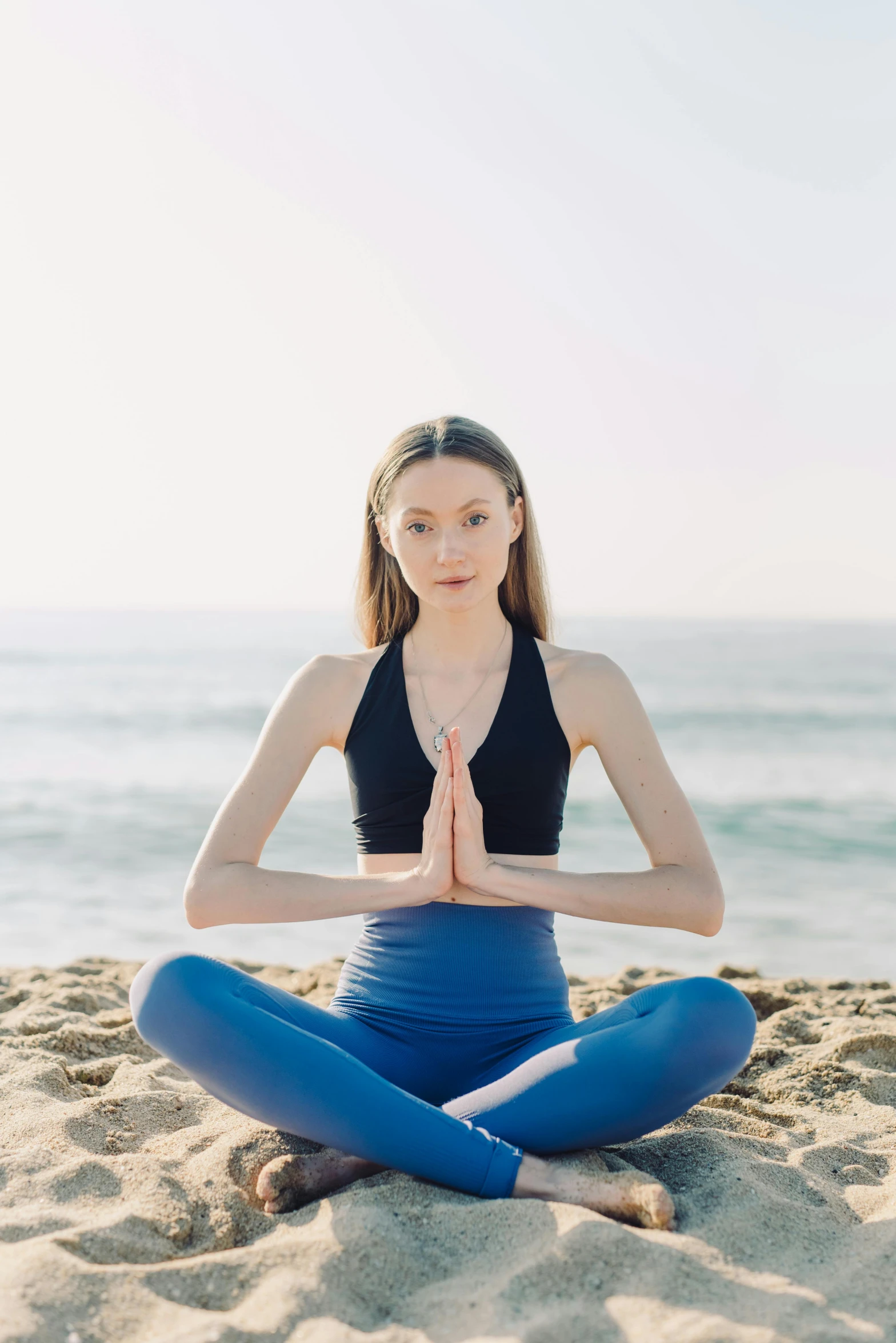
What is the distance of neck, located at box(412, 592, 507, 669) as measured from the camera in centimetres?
314

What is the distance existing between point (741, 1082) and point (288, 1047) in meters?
1.70

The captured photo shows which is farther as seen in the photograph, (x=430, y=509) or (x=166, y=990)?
(x=430, y=509)

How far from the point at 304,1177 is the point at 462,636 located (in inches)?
58.8

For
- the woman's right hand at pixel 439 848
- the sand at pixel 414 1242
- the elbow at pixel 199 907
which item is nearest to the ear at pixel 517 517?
the woman's right hand at pixel 439 848

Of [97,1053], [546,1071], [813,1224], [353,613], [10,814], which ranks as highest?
[353,613]

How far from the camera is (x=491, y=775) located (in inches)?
112

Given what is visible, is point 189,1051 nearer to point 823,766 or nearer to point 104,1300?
point 104,1300

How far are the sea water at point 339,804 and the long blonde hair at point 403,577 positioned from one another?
0.70 feet

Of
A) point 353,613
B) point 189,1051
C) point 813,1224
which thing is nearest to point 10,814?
point 353,613

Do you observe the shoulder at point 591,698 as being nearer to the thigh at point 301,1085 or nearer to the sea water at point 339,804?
the sea water at point 339,804

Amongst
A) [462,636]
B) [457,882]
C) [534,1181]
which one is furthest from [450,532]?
[534,1181]

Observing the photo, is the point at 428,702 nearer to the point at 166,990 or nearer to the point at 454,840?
the point at 454,840

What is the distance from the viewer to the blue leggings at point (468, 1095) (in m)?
2.25

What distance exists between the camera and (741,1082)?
3.34 m
